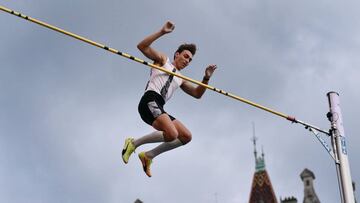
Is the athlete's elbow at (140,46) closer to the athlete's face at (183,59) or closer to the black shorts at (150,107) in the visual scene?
the black shorts at (150,107)

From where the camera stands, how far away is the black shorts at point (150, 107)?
27.8 ft

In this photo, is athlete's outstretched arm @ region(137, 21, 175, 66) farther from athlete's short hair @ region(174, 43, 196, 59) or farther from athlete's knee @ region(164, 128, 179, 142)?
athlete's knee @ region(164, 128, 179, 142)

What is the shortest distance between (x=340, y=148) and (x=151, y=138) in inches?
144

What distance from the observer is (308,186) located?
148 ft

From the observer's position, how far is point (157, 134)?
8.66 meters

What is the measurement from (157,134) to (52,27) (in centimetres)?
204

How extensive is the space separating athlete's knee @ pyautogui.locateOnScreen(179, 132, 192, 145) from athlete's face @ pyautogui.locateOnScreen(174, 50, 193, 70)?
1088 mm

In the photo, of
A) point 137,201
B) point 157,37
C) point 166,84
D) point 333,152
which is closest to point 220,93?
point 166,84

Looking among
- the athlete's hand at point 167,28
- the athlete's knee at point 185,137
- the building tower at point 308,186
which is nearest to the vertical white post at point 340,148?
the athlete's knee at point 185,137

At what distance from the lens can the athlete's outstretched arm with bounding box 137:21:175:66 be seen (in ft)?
27.2

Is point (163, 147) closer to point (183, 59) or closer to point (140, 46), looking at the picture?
point (183, 59)

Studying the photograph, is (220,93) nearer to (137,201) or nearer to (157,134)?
(157,134)

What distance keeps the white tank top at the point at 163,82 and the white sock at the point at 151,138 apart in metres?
0.54

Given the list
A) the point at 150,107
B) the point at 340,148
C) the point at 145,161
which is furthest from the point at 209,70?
the point at 340,148
